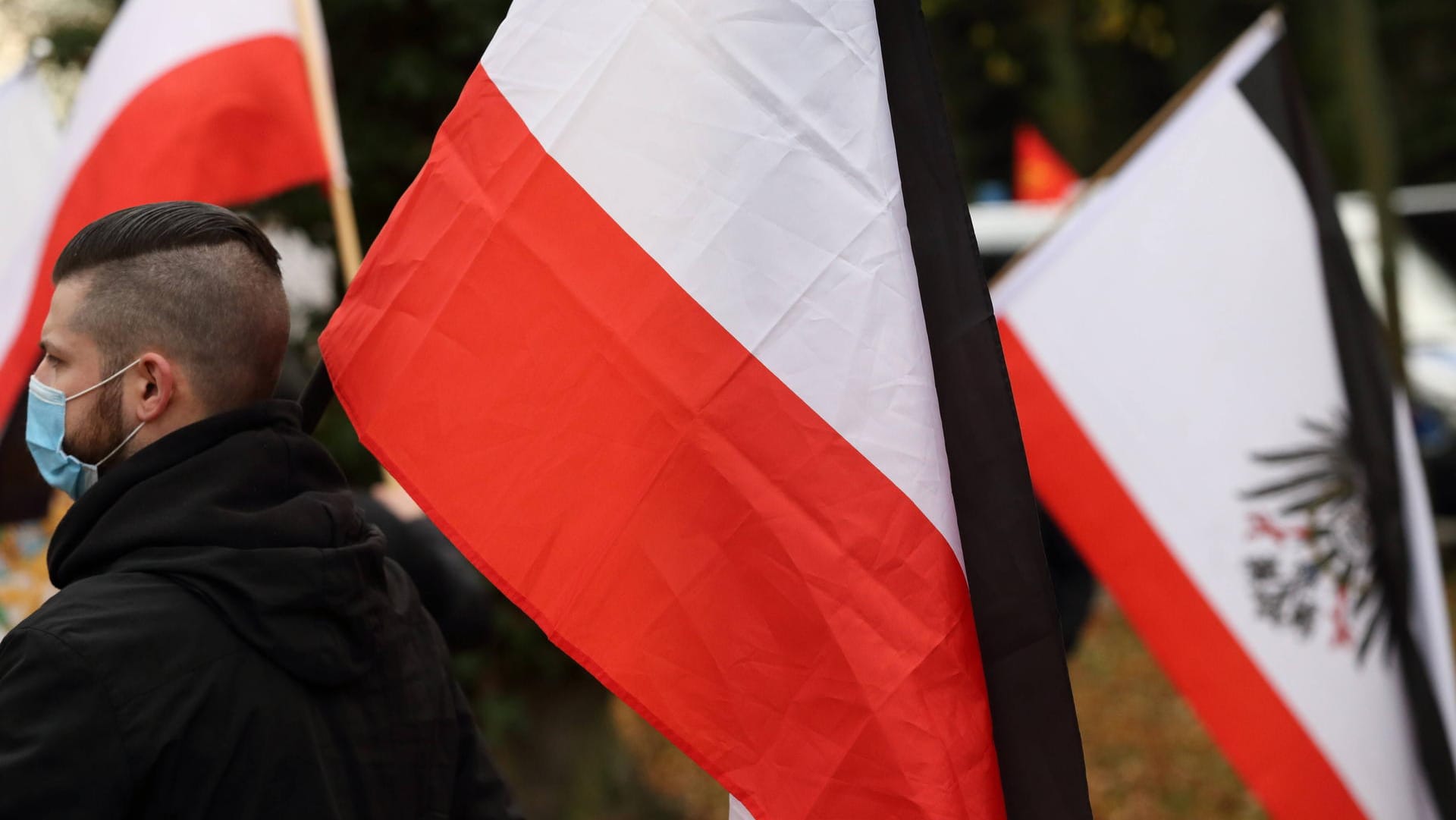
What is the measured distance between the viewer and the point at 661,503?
1975 mm

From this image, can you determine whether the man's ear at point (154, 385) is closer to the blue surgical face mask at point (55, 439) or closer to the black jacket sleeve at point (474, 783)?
the blue surgical face mask at point (55, 439)

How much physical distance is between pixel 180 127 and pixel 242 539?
2367mm

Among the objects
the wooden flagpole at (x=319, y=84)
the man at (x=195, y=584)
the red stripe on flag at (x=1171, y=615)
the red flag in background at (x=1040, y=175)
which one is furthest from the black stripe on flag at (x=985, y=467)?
the red flag in background at (x=1040, y=175)

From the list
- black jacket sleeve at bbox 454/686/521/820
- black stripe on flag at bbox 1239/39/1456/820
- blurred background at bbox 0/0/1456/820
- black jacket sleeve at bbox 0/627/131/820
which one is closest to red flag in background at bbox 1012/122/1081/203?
blurred background at bbox 0/0/1456/820

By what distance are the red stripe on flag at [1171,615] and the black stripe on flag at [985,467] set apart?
122cm

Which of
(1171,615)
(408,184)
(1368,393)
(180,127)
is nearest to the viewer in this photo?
(1171,615)

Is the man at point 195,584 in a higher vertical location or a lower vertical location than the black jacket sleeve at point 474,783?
higher

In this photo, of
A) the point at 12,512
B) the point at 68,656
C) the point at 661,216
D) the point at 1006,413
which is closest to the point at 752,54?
the point at 661,216

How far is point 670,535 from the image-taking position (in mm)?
1965

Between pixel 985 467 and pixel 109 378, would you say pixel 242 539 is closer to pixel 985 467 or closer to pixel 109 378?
pixel 109 378

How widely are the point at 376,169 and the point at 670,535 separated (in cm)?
344

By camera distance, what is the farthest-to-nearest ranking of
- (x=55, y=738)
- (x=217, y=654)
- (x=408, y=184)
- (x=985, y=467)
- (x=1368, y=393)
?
(x=408, y=184) → (x=1368, y=393) → (x=985, y=467) → (x=217, y=654) → (x=55, y=738)

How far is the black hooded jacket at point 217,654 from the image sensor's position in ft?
5.09

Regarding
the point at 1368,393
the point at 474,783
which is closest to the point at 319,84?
the point at 474,783
